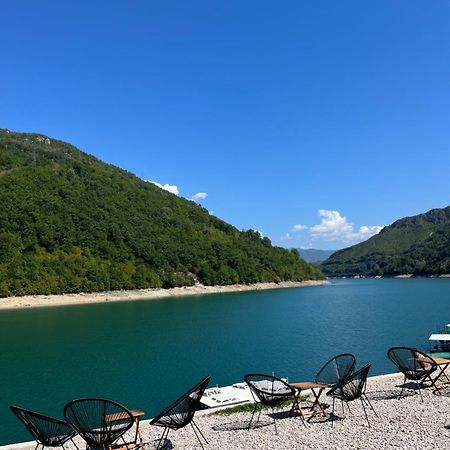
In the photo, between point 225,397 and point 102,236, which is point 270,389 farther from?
point 102,236

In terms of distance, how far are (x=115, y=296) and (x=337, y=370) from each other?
75.5 meters

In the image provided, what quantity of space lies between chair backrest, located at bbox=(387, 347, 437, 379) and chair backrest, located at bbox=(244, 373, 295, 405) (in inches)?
125

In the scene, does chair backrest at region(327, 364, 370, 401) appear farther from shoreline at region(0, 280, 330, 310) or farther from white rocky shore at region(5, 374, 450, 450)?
shoreline at region(0, 280, 330, 310)

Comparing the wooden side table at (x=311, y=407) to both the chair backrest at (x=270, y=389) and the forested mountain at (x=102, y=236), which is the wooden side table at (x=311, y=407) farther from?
the forested mountain at (x=102, y=236)

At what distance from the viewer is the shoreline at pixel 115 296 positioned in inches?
2640

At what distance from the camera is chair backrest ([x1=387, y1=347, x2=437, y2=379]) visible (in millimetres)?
10360

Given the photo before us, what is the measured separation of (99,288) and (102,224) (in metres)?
23.4

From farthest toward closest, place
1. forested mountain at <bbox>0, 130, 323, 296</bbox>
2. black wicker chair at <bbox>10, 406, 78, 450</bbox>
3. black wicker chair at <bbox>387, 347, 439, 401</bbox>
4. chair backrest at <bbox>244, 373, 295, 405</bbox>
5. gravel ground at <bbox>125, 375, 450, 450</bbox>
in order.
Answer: forested mountain at <bbox>0, 130, 323, 296</bbox>, black wicker chair at <bbox>387, 347, 439, 401</bbox>, chair backrest at <bbox>244, 373, 295, 405</bbox>, gravel ground at <bbox>125, 375, 450, 450</bbox>, black wicker chair at <bbox>10, 406, 78, 450</bbox>

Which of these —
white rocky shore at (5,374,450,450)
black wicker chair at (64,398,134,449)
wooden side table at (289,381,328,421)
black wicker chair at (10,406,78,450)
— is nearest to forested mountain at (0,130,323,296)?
white rocky shore at (5,374,450,450)

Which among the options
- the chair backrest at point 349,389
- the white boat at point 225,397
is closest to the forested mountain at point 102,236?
the white boat at point 225,397

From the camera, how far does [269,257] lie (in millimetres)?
133375

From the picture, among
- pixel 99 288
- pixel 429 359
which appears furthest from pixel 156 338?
pixel 99 288

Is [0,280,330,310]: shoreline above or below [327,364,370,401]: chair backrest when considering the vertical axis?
above

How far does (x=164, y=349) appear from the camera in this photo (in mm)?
28156
